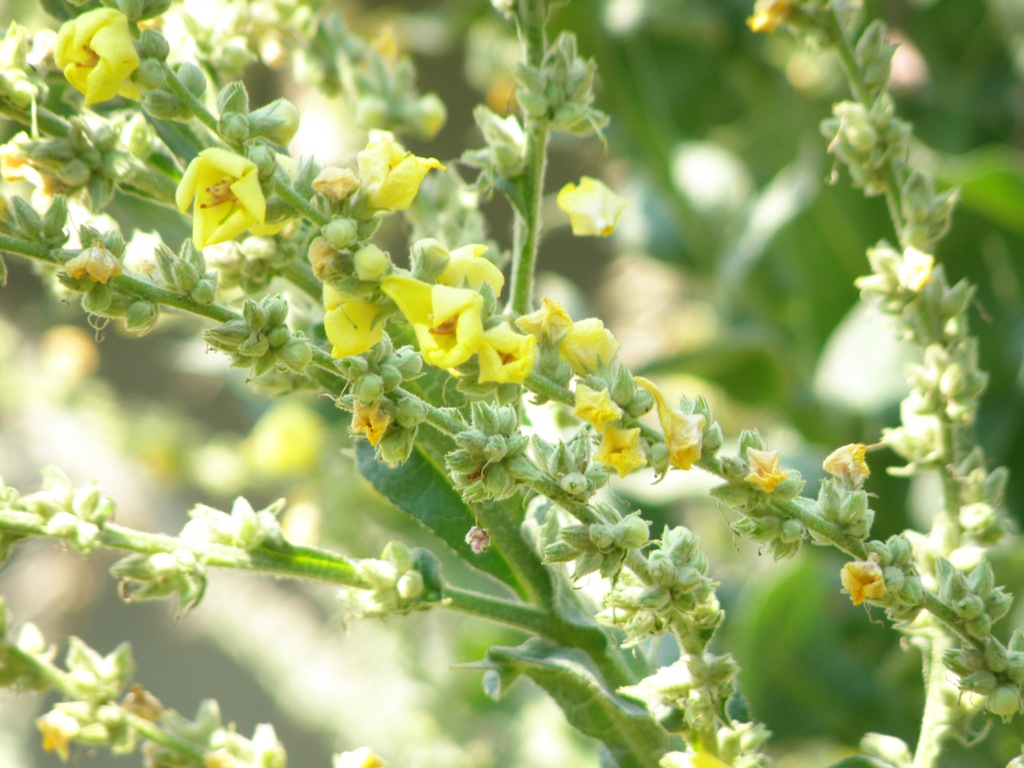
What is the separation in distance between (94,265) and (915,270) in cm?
30

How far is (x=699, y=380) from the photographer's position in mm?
901

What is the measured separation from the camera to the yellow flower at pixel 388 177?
0.32 m

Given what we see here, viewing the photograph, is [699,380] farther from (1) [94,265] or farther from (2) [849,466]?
(1) [94,265]

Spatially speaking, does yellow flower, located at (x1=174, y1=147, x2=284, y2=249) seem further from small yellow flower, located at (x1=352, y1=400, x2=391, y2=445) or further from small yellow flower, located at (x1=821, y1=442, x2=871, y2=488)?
small yellow flower, located at (x1=821, y1=442, x2=871, y2=488)

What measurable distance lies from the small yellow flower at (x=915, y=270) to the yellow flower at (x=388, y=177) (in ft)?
0.67

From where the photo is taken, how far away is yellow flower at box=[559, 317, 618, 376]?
1.10ft

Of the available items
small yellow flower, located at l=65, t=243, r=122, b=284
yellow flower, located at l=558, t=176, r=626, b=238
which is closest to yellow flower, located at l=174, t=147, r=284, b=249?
small yellow flower, located at l=65, t=243, r=122, b=284

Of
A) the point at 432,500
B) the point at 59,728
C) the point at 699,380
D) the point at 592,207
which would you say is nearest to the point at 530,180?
the point at 592,207

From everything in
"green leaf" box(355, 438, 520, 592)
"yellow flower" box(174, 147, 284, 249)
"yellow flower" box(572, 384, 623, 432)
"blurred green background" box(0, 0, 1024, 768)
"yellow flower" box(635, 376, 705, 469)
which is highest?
"yellow flower" box(174, 147, 284, 249)

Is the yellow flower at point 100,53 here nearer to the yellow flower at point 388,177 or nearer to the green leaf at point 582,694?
the yellow flower at point 388,177

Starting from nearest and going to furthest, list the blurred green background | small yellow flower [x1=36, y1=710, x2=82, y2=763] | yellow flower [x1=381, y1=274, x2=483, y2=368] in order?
yellow flower [x1=381, y1=274, x2=483, y2=368]
small yellow flower [x1=36, y1=710, x2=82, y2=763]
the blurred green background

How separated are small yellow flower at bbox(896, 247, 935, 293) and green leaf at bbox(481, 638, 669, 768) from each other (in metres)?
0.19

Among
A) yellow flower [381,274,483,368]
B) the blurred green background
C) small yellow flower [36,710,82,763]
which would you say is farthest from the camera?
the blurred green background

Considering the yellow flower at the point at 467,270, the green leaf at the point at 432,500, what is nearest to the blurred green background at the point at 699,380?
the green leaf at the point at 432,500
